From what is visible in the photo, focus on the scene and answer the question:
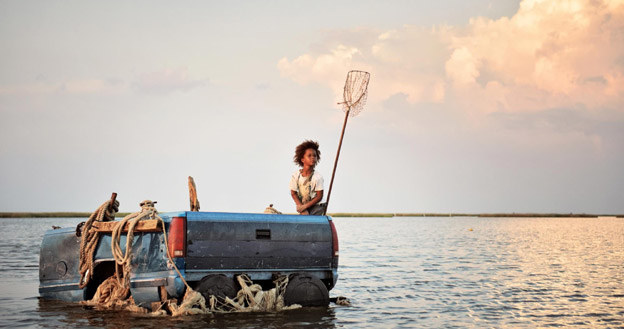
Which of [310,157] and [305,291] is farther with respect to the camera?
[310,157]

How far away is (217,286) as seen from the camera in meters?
9.33

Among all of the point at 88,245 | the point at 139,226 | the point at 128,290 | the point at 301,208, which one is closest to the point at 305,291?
the point at 301,208

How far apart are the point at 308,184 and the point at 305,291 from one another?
1.96m

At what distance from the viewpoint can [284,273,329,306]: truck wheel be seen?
32.7 ft

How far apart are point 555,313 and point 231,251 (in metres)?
5.66

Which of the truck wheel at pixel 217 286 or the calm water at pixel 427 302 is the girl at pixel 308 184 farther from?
the truck wheel at pixel 217 286

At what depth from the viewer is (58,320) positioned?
977 cm

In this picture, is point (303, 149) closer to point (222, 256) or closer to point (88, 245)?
point (222, 256)

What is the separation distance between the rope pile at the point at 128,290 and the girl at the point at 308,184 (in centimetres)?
155

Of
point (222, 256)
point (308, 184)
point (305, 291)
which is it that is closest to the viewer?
point (222, 256)

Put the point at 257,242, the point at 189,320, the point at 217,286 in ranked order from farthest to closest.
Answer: the point at 257,242 → the point at 217,286 → the point at 189,320

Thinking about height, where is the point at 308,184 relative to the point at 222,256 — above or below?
above

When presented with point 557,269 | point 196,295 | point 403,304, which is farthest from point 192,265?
point 557,269

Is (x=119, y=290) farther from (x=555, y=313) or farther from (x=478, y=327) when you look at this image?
(x=555, y=313)
